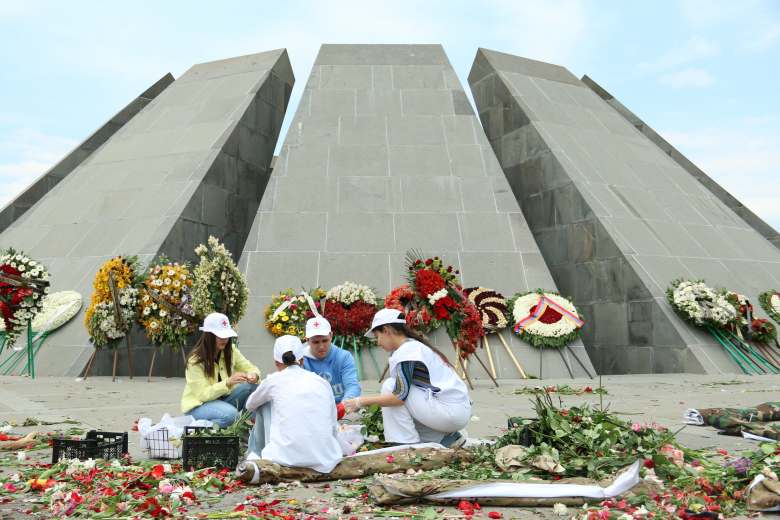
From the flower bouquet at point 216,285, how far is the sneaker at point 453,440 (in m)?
5.76

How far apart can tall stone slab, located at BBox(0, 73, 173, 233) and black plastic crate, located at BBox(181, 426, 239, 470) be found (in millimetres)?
12903

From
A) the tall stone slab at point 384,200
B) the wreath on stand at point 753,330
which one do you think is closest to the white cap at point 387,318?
the tall stone slab at point 384,200

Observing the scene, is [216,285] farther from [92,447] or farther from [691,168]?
[691,168]

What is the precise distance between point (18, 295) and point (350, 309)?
481 centimetres

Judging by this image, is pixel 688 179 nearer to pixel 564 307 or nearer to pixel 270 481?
pixel 564 307

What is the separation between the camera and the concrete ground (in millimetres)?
5691

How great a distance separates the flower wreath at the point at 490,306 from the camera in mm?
11484

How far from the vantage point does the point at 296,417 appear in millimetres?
4430

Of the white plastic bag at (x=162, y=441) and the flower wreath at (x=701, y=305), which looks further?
the flower wreath at (x=701, y=305)

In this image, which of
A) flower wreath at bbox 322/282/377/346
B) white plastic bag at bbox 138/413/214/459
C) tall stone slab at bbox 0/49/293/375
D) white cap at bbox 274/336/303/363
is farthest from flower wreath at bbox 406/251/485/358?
white plastic bag at bbox 138/413/214/459

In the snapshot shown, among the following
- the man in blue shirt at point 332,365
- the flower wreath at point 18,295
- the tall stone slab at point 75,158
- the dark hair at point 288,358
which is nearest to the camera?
the dark hair at point 288,358

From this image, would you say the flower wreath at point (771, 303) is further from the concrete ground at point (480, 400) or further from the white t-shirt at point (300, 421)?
the white t-shirt at point (300, 421)

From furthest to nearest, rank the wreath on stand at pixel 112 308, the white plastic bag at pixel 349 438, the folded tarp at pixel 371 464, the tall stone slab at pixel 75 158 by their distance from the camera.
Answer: the tall stone slab at pixel 75 158 → the wreath on stand at pixel 112 308 → the white plastic bag at pixel 349 438 → the folded tarp at pixel 371 464

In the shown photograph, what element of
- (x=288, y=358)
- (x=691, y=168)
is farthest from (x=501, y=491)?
(x=691, y=168)
